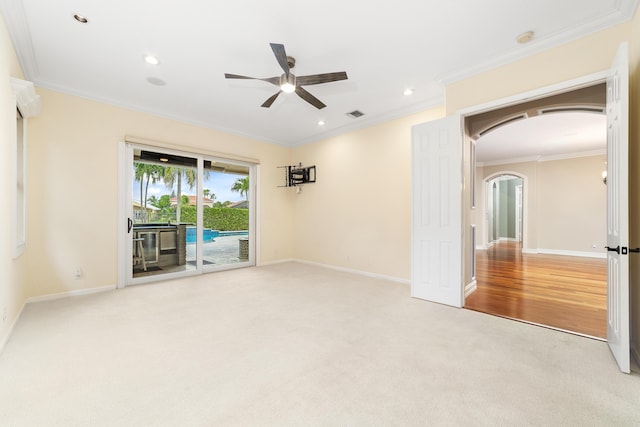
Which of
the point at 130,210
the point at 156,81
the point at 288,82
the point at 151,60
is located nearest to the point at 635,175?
the point at 288,82

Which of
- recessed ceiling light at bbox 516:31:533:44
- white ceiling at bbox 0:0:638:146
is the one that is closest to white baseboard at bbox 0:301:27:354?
white ceiling at bbox 0:0:638:146

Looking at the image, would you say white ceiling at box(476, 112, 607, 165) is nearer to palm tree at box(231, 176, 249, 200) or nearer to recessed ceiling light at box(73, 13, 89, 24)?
palm tree at box(231, 176, 249, 200)

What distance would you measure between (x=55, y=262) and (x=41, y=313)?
2.69ft

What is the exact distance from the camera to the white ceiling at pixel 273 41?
2.32 meters

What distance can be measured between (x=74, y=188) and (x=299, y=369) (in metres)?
4.02

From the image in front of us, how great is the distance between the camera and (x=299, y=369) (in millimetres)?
1996

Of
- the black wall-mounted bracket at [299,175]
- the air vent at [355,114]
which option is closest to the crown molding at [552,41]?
the air vent at [355,114]

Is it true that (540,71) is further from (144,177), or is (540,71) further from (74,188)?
(74,188)

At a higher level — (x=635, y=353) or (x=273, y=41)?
(x=273, y=41)

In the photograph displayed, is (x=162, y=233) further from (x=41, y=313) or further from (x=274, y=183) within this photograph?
(x=274, y=183)

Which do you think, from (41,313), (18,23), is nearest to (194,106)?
(18,23)

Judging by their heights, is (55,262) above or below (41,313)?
above

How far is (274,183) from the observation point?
20.6 feet

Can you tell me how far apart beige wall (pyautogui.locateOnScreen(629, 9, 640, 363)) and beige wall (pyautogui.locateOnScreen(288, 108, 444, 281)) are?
1977mm
